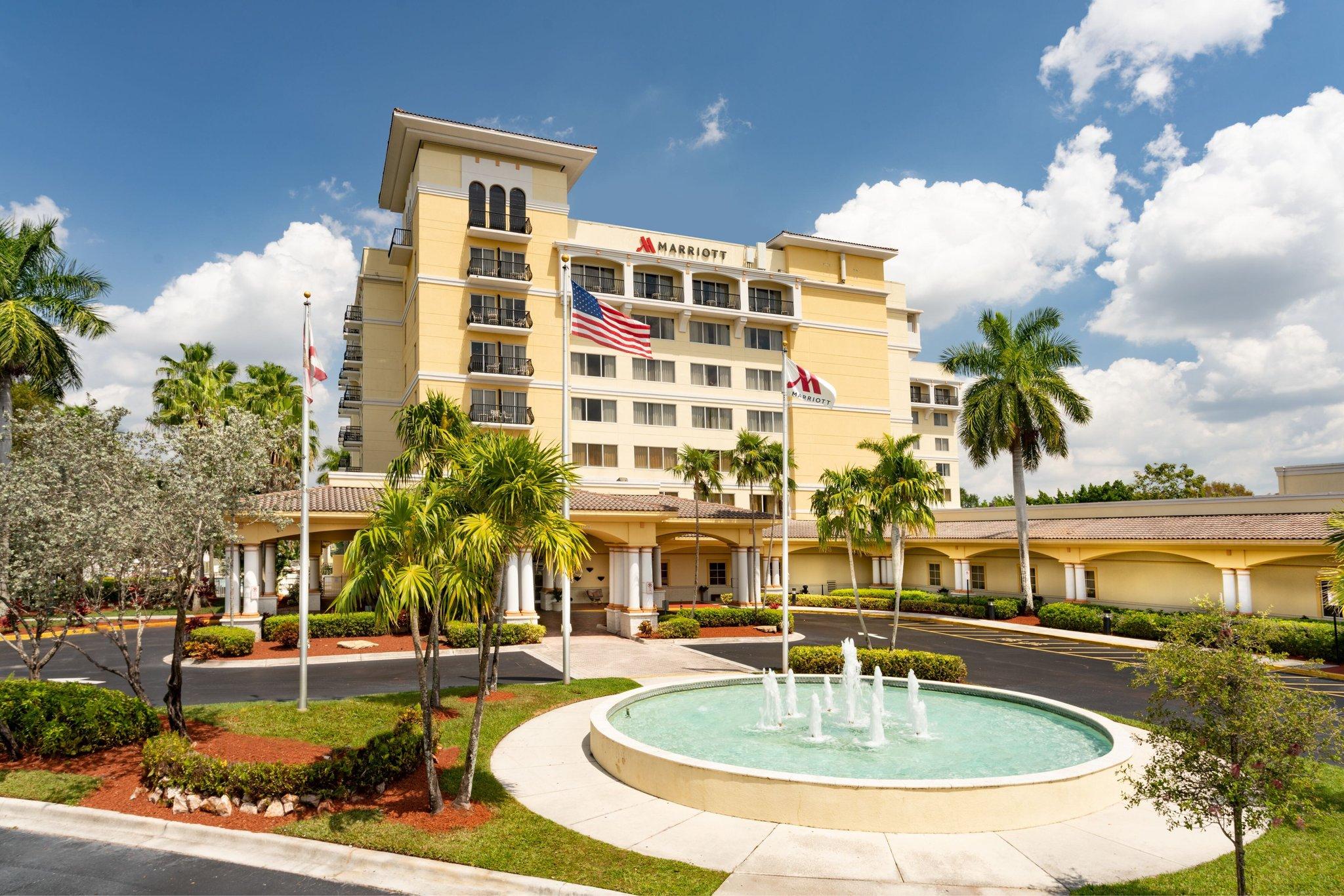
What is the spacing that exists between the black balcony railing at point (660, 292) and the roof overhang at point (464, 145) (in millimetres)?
9037

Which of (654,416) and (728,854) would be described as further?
(654,416)

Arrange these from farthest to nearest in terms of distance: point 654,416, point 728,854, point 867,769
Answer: point 654,416
point 867,769
point 728,854

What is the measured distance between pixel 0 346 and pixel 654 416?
36256 millimetres

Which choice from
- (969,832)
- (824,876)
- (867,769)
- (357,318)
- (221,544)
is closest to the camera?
(824,876)

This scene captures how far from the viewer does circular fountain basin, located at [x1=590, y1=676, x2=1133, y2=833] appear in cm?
1123

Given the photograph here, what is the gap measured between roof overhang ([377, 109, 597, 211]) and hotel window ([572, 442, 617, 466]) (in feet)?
63.4

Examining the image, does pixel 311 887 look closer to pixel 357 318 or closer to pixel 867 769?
pixel 867 769

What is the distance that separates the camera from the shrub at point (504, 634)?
102 ft

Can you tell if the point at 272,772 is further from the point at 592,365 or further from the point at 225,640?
the point at 592,365

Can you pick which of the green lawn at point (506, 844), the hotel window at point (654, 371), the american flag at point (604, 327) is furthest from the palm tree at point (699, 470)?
the green lawn at point (506, 844)

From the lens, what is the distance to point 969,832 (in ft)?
36.6

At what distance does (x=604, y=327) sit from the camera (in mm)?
22953

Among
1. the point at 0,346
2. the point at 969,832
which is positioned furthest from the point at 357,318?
the point at 969,832

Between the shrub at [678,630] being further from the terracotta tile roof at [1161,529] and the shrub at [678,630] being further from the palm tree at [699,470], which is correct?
the terracotta tile roof at [1161,529]
